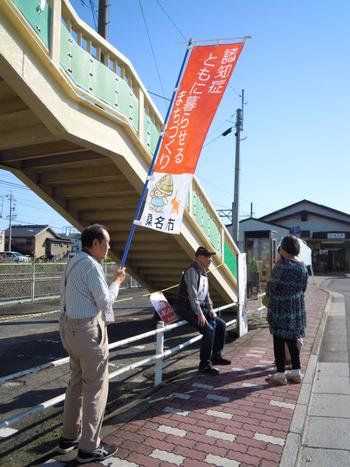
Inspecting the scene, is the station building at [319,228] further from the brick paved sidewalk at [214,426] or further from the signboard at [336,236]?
the brick paved sidewalk at [214,426]

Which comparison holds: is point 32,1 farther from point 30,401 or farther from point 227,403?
point 227,403

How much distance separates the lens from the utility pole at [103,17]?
359 inches

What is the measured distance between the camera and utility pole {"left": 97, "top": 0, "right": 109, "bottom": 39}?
9117mm

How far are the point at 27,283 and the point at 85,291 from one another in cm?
1120

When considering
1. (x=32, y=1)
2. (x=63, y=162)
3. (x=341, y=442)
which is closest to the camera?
(x=341, y=442)

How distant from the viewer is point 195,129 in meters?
5.25

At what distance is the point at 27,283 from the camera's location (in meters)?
13.3

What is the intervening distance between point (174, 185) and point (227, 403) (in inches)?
104

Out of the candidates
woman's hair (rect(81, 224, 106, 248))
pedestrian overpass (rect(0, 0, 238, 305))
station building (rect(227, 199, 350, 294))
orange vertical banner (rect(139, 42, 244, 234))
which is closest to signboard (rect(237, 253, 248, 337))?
pedestrian overpass (rect(0, 0, 238, 305))

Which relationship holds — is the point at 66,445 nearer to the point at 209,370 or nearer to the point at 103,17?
the point at 209,370

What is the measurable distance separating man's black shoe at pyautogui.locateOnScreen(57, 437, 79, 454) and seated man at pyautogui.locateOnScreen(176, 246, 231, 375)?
236 centimetres

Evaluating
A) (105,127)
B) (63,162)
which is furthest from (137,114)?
(63,162)

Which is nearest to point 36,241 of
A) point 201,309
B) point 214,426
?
point 201,309

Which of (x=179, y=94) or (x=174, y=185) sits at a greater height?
(x=179, y=94)
